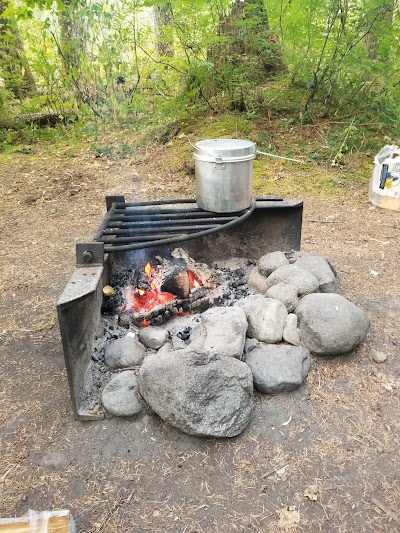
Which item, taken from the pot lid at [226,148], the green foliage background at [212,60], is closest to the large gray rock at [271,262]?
the pot lid at [226,148]

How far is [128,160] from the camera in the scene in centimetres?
706

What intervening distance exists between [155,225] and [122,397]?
4.21ft

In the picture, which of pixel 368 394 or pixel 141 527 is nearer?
pixel 141 527

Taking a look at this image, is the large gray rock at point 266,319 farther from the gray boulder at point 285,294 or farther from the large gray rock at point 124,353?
the large gray rock at point 124,353

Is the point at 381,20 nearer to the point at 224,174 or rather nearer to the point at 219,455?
the point at 224,174

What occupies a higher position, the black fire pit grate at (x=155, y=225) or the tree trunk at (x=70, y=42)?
the tree trunk at (x=70, y=42)

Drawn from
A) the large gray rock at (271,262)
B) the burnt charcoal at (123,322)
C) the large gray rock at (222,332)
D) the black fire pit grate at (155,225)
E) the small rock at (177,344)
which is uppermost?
the black fire pit grate at (155,225)

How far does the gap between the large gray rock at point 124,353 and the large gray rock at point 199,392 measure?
274 mm

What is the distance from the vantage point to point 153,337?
2.79 meters

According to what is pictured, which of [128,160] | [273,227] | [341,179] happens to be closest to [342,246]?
[273,227]

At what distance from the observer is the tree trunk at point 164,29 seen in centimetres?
686

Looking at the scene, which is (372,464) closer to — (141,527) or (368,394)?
(368,394)

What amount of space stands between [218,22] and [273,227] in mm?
4534

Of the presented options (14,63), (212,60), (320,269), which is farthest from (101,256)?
(14,63)
